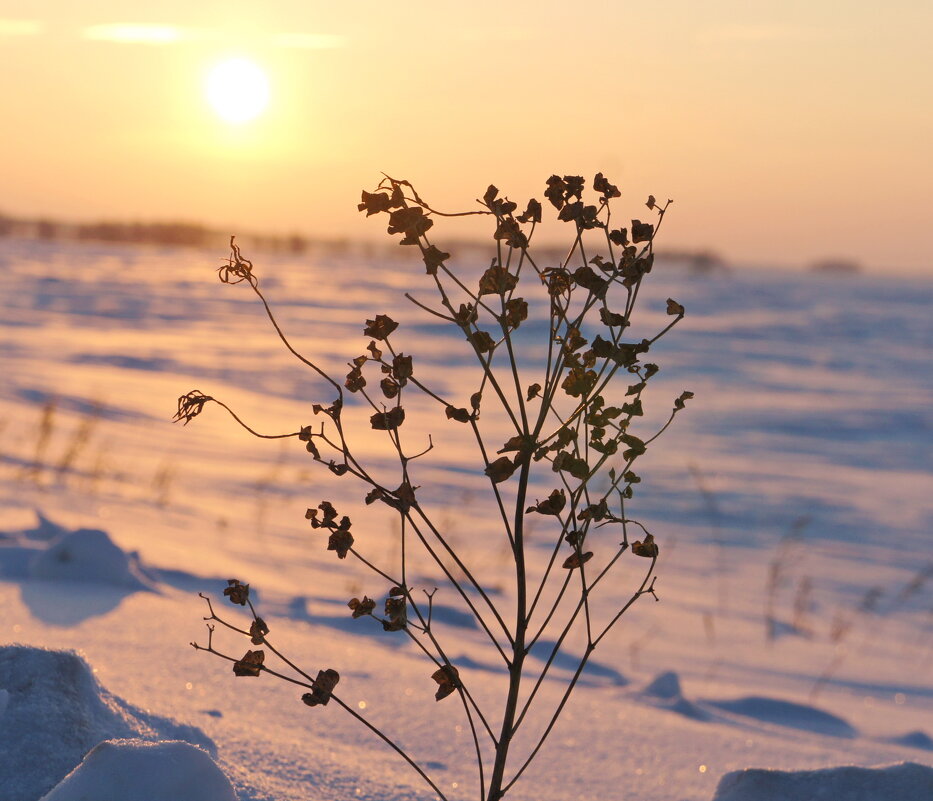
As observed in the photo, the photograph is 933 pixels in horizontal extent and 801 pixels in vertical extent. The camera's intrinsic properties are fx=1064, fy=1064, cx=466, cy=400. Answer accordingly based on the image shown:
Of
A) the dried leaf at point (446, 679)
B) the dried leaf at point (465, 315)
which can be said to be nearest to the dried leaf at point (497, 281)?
the dried leaf at point (465, 315)

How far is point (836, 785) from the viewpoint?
2129 millimetres

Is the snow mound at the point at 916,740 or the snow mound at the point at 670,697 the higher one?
the snow mound at the point at 670,697

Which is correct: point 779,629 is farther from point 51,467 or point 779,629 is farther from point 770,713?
point 51,467

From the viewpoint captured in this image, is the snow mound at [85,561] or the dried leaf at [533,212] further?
the snow mound at [85,561]

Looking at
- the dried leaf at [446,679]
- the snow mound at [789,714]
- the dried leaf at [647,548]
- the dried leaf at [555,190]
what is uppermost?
the dried leaf at [555,190]

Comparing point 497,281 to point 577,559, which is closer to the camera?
point 497,281

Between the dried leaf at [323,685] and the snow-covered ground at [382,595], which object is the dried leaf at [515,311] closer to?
the dried leaf at [323,685]

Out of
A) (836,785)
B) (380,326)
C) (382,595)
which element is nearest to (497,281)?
(380,326)

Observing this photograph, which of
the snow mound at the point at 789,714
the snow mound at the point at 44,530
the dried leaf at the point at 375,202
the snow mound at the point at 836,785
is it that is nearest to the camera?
the dried leaf at the point at 375,202

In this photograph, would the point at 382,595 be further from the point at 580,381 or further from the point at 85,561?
the point at 580,381

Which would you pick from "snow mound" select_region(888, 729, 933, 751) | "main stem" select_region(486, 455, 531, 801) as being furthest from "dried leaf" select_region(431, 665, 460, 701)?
"snow mound" select_region(888, 729, 933, 751)

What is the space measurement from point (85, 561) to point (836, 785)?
2.48m

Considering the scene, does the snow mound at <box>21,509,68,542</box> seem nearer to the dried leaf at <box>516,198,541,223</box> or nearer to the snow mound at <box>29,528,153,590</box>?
the snow mound at <box>29,528,153,590</box>

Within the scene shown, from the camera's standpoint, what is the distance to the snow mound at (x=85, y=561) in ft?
11.6
